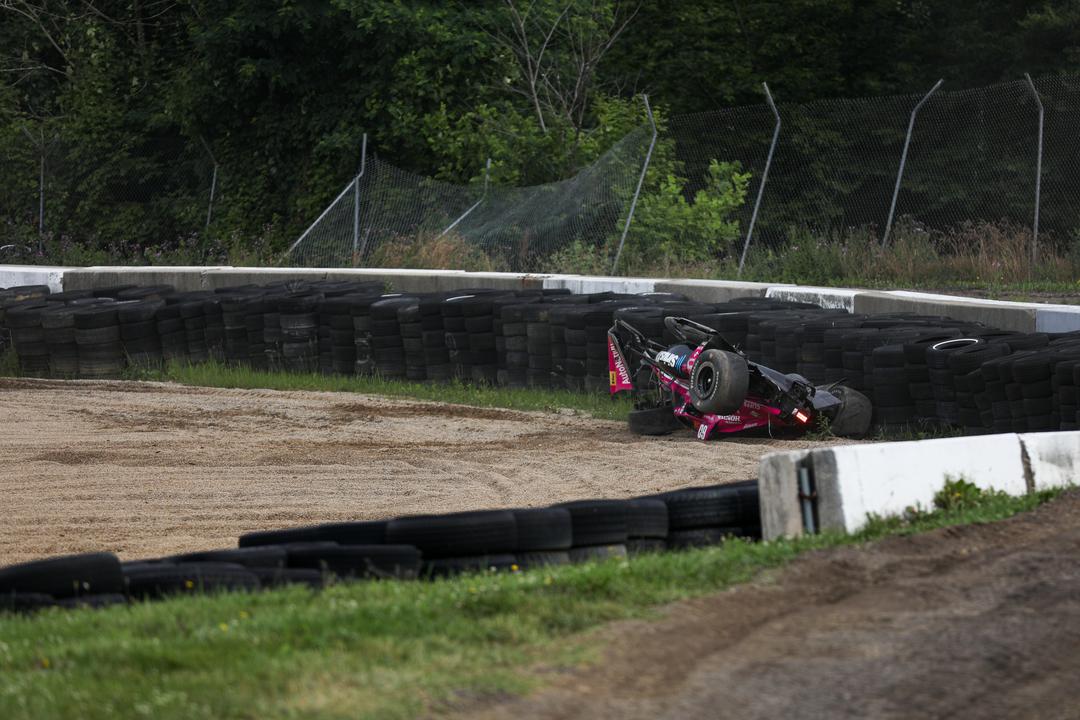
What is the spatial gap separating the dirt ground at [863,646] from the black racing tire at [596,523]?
1057 millimetres

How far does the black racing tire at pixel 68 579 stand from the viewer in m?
6.18

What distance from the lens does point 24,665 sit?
5.06 metres

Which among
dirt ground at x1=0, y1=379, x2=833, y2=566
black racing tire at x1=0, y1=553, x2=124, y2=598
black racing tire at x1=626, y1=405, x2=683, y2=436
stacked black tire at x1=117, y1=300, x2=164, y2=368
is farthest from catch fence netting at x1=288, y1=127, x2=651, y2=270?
black racing tire at x1=0, y1=553, x2=124, y2=598

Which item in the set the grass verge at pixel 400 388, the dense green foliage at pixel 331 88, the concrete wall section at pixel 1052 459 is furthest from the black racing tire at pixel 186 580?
the dense green foliage at pixel 331 88

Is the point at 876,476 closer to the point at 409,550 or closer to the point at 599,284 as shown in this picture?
the point at 409,550

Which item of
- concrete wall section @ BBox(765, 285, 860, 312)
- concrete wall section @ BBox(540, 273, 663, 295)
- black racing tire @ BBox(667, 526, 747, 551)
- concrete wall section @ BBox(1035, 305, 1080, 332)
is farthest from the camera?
concrete wall section @ BBox(540, 273, 663, 295)

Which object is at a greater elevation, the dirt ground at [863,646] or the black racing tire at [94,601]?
the black racing tire at [94,601]

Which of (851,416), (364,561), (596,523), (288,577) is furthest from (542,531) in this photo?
(851,416)

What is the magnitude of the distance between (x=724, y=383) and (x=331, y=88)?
19609mm

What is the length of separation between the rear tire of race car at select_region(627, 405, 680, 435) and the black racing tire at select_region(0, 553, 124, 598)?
7.88 metres

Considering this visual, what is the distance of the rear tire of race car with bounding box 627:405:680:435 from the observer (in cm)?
1355

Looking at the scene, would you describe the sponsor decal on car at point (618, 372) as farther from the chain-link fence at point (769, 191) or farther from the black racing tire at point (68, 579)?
the black racing tire at point (68, 579)

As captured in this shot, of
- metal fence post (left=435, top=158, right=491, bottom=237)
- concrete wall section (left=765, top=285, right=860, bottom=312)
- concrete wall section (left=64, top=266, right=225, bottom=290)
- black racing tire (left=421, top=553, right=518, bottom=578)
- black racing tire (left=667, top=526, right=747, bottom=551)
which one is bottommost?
black racing tire (left=667, top=526, right=747, bottom=551)

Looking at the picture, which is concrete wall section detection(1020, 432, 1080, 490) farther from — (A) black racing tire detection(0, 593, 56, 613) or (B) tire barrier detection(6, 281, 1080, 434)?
(A) black racing tire detection(0, 593, 56, 613)
